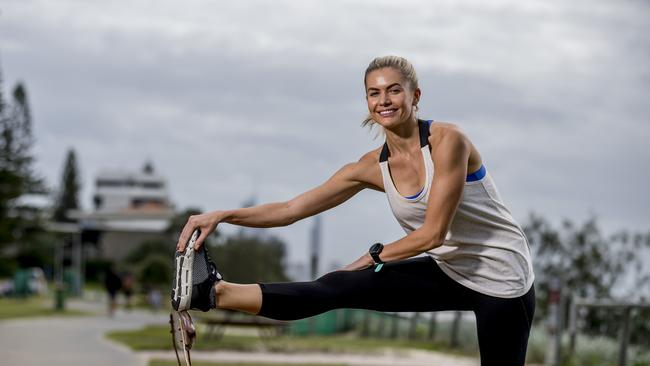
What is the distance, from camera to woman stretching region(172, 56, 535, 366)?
5.52 metres

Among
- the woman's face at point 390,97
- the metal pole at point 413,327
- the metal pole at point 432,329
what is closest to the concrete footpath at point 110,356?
the metal pole at point 432,329

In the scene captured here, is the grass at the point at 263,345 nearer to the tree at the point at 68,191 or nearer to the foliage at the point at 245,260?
the foliage at the point at 245,260

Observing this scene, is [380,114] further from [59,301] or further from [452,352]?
[59,301]

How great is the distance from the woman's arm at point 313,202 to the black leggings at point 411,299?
465 mm

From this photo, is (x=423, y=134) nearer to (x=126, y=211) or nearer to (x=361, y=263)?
(x=361, y=263)

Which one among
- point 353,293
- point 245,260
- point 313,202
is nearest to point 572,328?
point 313,202

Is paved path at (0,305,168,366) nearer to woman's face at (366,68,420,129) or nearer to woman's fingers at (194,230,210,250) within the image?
woman's fingers at (194,230,210,250)

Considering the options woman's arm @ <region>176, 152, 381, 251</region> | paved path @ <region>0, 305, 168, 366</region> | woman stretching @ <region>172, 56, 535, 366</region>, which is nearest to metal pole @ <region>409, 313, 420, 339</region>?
paved path @ <region>0, 305, 168, 366</region>

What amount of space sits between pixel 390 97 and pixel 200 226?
1187mm

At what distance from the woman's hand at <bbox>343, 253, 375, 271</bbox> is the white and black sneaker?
733mm

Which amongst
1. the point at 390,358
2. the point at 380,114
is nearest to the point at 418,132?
the point at 380,114

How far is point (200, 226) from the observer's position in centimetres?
579

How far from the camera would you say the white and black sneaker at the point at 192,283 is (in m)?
5.58

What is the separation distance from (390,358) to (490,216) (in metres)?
13.2
